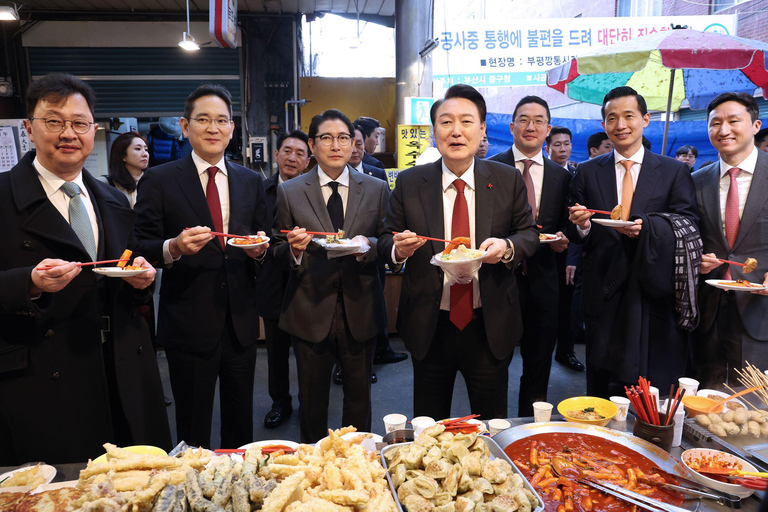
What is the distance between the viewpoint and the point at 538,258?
10.5ft

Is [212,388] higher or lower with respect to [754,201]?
lower

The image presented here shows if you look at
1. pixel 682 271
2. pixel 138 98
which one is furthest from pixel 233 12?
pixel 682 271

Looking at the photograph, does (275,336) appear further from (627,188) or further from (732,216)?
(732,216)

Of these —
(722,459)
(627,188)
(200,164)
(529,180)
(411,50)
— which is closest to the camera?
(722,459)

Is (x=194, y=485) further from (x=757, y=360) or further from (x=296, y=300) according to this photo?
(x=757, y=360)

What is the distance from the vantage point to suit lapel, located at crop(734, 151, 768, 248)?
9.43 feet

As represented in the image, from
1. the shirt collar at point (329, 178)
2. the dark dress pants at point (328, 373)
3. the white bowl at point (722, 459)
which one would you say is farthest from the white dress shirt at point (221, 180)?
the white bowl at point (722, 459)

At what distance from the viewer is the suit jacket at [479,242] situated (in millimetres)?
2449

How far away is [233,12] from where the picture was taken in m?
6.65

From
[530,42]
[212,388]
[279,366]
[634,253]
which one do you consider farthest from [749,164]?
[530,42]

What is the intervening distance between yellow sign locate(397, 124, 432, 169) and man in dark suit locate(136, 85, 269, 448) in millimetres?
4162

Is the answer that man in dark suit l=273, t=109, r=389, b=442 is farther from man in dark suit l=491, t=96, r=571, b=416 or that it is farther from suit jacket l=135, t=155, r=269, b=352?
man in dark suit l=491, t=96, r=571, b=416

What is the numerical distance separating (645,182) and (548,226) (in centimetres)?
64

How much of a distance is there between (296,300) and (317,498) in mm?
1588
